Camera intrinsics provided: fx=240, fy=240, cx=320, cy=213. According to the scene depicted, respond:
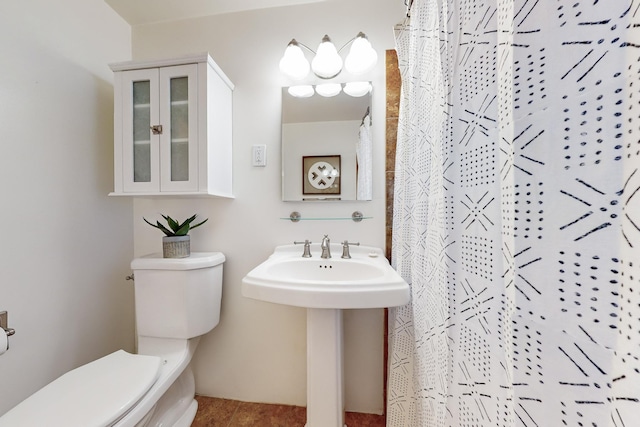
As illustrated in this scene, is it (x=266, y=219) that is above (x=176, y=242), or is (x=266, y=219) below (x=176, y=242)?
above

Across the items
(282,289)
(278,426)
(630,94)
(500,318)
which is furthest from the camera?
(278,426)

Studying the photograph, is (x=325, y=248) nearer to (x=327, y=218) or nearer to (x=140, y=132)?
(x=327, y=218)

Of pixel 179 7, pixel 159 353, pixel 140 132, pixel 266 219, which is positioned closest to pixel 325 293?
pixel 266 219

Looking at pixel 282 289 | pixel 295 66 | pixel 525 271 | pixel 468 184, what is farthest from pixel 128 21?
pixel 525 271

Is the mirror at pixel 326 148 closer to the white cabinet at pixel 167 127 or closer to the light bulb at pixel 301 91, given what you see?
the light bulb at pixel 301 91

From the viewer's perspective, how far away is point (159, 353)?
1087mm

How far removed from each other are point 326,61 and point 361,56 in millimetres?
164

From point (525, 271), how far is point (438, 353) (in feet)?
1.31

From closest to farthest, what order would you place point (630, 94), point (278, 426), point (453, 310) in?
point (630, 94), point (453, 310), point (278, 426)

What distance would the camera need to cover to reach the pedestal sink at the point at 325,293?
0.73 metres

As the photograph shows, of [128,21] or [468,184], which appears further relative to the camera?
[128,21]

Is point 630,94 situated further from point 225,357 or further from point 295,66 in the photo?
point 225,357

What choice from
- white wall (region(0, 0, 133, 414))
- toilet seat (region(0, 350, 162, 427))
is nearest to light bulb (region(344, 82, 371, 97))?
white wall (region(0, 0, 133, 414))

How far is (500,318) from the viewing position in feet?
1.20
